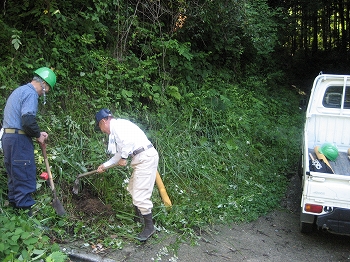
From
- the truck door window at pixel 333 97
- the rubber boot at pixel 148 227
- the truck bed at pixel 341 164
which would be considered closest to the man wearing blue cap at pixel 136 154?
the rubber boot at pixel 148 227

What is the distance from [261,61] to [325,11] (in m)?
9.84

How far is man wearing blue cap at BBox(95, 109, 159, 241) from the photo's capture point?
4227mm

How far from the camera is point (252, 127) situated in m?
8.15

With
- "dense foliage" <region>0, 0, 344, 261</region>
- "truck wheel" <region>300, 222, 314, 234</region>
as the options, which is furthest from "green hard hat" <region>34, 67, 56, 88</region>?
"truck wheel" <region>300, 222, 314, 234</region>

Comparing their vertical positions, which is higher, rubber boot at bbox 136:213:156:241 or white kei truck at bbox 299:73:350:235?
white kei truck at bbox 299:73:350:235

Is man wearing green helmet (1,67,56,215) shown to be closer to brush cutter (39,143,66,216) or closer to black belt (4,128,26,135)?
black belt (4,128,26,135)

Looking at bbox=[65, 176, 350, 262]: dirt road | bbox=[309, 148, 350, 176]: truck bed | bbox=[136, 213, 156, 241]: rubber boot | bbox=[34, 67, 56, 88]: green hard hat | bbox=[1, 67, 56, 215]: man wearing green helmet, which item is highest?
bbox=[34, 67, 56, 88]: green hard hat

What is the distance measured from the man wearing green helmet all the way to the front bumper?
3.36 meters

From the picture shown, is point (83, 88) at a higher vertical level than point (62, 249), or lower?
higher

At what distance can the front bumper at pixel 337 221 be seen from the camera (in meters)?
4.21

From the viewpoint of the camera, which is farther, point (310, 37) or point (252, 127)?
point (310, 37)

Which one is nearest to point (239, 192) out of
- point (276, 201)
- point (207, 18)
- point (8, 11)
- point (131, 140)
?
point (276, 201)

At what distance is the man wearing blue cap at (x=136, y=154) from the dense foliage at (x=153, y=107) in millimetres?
373

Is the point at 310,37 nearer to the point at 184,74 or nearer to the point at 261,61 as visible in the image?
the point at 261,61
